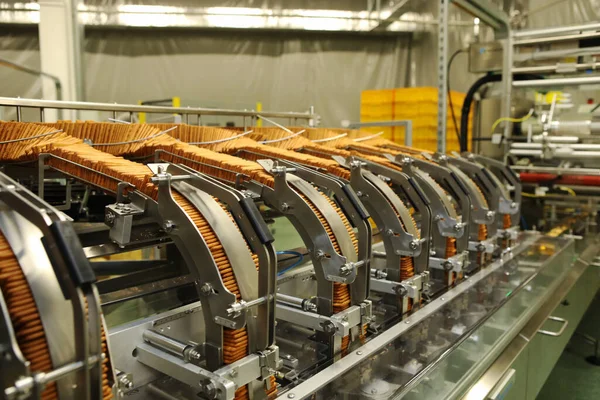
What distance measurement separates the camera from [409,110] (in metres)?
3.81

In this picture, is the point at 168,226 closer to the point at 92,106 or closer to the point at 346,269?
the point at 346,269

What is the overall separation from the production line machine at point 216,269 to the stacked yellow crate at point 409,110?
190 centimetres

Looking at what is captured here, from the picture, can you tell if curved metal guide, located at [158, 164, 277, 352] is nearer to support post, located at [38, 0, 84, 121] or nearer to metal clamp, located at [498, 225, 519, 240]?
metal clamp, located at [498, 225, 519, 240]

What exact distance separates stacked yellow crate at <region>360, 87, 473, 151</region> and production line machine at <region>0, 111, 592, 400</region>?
1.90 m

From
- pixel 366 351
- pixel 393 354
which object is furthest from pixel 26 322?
pixel 393 354

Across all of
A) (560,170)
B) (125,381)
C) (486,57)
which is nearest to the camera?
(125,381)

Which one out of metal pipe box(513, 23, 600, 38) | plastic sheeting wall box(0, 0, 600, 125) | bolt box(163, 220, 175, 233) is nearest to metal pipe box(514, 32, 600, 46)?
metal pipe box(513, 23, 600, 38)

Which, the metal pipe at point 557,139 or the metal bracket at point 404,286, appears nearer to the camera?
the metal bracket at point 404,286

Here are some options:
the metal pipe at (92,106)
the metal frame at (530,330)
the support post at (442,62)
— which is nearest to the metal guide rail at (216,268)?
the metal frame at (530,330)

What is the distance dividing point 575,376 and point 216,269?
304 centimetres

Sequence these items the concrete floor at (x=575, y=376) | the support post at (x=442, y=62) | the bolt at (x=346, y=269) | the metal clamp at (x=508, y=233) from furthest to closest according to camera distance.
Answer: the support post at (x=442, y=62)
the concrete floor at (x=575, y=376)
the metal clamp at (x=508, y=233)
the bolt at (x=346, y=269)

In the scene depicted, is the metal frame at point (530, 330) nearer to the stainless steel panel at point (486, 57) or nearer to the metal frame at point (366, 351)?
the metal frame at point (366, 351)

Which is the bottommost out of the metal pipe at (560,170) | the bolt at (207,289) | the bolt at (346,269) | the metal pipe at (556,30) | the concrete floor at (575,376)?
the concrete floor at (575,376)

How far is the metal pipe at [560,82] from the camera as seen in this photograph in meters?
2.85
